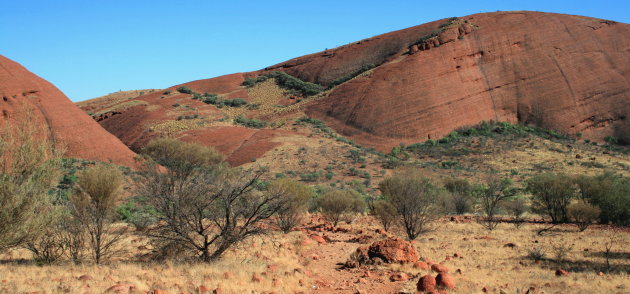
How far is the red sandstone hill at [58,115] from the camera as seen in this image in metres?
33.3

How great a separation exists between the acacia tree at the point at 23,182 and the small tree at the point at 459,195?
2082 centimetres

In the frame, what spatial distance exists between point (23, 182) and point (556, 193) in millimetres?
20254

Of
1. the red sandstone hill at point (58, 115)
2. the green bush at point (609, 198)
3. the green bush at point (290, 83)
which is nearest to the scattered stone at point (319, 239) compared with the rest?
the green bush at point (609, 198)

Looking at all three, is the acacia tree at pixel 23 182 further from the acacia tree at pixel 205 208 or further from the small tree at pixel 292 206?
the small tree at pixel 292 206

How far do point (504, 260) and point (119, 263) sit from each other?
9.54 m

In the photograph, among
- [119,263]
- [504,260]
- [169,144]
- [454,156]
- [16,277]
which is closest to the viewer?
[16,277]

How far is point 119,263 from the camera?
35.0ft

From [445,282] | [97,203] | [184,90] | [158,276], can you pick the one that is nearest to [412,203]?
[445,282]

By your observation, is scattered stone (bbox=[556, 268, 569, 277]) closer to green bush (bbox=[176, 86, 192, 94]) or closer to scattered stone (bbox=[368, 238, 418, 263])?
scattered stone (bbox=[368, 238, 418, 263])

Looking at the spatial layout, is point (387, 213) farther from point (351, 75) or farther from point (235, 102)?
point (351, 75)

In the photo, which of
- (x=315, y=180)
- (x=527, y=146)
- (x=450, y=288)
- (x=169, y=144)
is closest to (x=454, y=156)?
(x=527, y=146)


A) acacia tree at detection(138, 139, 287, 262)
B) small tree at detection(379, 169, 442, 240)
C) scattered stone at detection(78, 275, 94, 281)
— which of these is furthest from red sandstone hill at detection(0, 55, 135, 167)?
scattered stone at detection(78, 275, 94, 281)

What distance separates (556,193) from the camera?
20.4 m

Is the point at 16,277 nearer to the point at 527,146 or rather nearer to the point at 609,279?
the point at 609,279
